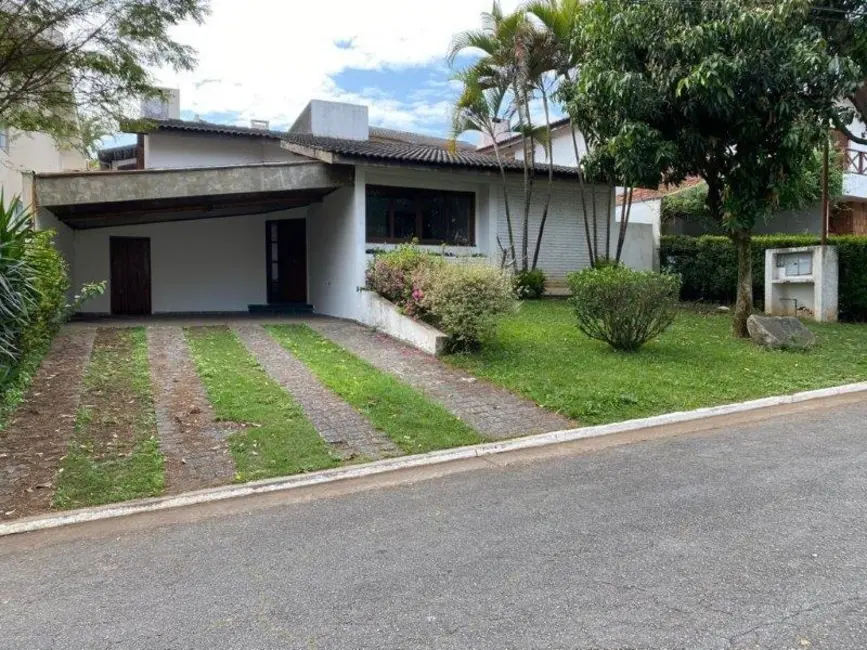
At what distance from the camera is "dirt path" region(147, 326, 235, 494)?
5156 mm

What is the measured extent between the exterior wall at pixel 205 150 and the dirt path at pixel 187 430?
33.7 feet

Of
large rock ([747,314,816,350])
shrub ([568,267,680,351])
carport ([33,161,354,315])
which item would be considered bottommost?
large rock ([747,314,816,350])

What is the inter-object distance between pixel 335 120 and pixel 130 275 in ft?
25.8

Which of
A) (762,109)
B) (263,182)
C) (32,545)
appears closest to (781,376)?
(762,109)

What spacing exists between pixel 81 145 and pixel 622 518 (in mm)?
10174

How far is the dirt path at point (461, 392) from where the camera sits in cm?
648

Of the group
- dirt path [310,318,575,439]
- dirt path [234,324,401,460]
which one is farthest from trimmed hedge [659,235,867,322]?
dirt path [234,324,401,460]

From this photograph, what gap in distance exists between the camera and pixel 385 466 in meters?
5.41

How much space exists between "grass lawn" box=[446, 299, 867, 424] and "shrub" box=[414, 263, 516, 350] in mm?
351

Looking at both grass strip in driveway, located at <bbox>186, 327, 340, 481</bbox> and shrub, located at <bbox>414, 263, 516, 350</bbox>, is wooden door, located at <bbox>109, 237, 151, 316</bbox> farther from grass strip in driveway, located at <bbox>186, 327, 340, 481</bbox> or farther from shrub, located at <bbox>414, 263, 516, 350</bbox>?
shrub, located at <bbox>414, 263, 516, 350</bbox>

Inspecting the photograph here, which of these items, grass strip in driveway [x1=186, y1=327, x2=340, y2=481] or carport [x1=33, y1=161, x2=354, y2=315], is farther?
carport [x1=33, y1=161, x2=354, y2=315]

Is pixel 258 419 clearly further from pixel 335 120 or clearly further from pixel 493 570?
pixel 335 120

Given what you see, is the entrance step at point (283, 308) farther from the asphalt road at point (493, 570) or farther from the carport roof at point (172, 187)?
the asphalt road at point (493, 570)

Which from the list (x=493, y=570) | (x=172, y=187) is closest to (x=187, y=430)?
(x=493, y=570)
